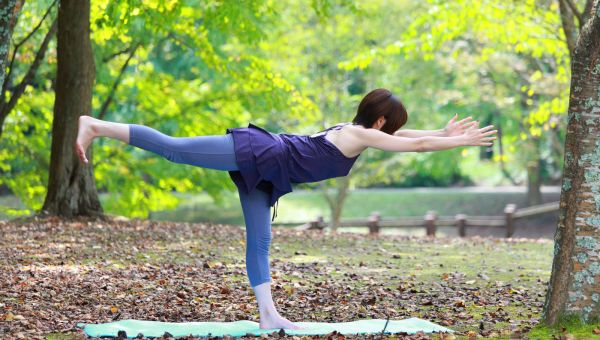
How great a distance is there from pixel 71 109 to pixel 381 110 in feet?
25.4

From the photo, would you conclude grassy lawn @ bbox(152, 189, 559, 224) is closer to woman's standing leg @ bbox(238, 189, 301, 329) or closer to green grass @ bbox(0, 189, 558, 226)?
green grass @ bbox(0, 189, 558, 226)

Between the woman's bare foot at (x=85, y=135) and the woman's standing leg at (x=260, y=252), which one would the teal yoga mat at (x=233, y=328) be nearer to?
the woman's standing leg at (x=260, y=252)

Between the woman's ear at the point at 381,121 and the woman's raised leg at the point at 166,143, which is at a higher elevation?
the woman's ear at the point at 381,121

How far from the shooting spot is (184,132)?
1870 cm

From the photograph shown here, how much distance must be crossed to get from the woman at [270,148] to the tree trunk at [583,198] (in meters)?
0.67

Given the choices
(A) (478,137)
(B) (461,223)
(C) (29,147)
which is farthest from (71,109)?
(B) (461,223)

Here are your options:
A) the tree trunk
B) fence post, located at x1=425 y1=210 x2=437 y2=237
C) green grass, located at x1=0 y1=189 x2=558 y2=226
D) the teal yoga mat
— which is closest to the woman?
the teal yoga mat

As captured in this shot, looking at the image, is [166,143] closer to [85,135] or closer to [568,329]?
[85,135]

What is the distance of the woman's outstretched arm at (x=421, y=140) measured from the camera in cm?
591

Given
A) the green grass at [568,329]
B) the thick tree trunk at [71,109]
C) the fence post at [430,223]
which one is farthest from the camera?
the fence post at [430,223]

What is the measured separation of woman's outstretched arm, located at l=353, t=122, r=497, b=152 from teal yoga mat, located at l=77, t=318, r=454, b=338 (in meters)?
1.36

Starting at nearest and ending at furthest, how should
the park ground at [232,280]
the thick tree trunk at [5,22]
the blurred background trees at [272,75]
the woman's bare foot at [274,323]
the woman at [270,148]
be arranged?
the woman at [270,148], the woman's bare foot at [274,323], the thick tree trunk at [5,22], the park ground at [232,280], the blurred background trees at [272,75]

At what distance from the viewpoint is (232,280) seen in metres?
8.73

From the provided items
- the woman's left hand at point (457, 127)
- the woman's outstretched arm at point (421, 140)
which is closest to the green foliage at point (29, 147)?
the woman's outstretched arm at point (421, 140)
